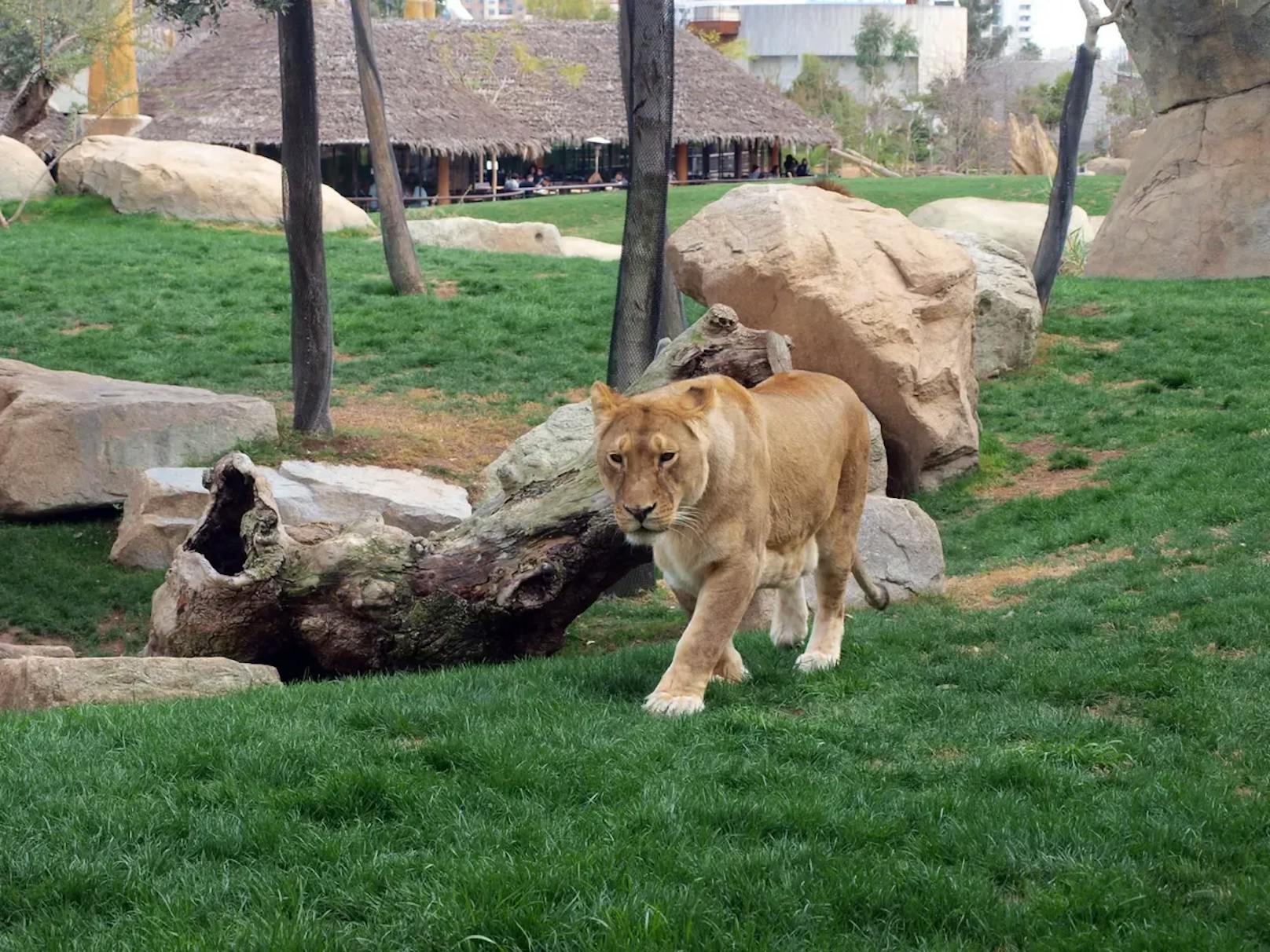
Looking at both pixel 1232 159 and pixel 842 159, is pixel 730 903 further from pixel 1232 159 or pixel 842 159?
pixel 842 159

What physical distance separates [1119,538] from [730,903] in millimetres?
9278

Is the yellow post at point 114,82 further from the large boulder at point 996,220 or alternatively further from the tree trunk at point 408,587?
the tree trunk at point 408,587

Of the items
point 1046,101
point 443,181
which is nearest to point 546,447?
point 443,181

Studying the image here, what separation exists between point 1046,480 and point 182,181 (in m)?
20.7

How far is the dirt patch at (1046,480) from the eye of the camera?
15109 mm

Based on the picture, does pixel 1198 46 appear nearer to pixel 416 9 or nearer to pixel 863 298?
pixel 863 298

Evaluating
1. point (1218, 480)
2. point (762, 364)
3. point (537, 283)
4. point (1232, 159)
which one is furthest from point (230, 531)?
point (1232, 159)

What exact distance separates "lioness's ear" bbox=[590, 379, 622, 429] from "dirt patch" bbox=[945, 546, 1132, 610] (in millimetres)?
4955

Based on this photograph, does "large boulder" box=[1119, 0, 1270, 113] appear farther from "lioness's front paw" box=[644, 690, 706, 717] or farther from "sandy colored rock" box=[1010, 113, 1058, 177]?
"sandy colored rock" box=[1010, 113, 1058, 177]

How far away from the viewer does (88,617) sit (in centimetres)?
1201

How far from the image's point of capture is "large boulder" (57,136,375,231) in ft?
96.8

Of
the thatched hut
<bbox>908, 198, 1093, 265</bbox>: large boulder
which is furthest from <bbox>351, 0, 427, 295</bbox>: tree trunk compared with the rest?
the thatched hut

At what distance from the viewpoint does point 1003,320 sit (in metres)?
18.7

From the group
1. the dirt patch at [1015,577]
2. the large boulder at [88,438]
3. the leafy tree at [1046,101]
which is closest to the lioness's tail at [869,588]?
the dirt patch at [1015,577]
